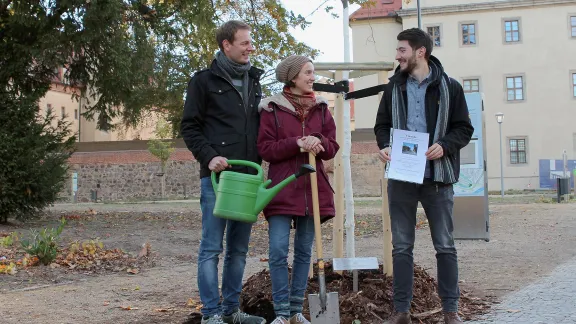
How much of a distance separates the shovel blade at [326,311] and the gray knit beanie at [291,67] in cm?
148

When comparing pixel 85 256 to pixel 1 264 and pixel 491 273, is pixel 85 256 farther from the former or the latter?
pixel 491 273

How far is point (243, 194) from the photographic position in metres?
4.45

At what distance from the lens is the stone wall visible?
4059 centimetres

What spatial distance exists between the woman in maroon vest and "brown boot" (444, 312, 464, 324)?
0.93 m

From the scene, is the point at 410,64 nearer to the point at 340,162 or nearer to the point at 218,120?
the point at 340,162

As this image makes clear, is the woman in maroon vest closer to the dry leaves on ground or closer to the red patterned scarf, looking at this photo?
the red patterned scarf

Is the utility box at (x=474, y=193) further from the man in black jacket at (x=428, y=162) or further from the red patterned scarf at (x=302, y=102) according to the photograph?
the red patterned scarf at (x=302, y=102)

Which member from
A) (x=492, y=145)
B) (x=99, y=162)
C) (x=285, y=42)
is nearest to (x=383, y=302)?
(x=285, y=42)

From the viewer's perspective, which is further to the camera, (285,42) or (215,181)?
(285,42)

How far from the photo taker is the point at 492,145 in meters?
45.7

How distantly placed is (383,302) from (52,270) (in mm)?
4480

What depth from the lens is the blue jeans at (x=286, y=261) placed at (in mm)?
4586

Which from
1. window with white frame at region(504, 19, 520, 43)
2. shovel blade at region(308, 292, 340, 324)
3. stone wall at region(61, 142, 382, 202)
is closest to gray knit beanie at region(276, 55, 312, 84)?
shovel blade at region(308, 292, 340, 324)

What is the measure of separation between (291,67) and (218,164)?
2.76 ft
